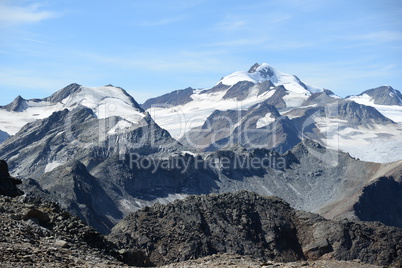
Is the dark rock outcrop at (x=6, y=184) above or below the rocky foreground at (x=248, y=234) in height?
above

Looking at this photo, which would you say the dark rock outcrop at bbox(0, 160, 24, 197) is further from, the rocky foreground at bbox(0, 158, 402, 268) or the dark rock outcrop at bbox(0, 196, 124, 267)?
the rocky foreground at bbox(0, 158, 402, 268)

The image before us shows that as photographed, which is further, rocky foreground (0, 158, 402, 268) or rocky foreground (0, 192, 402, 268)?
rocky foreground (0, 158, 402, 268)

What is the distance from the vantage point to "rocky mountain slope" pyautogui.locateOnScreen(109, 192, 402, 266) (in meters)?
88.0

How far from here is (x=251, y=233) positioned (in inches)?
3723

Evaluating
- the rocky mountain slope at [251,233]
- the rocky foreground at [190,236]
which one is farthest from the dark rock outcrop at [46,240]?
→ the rocky mountain slope at [251,233]

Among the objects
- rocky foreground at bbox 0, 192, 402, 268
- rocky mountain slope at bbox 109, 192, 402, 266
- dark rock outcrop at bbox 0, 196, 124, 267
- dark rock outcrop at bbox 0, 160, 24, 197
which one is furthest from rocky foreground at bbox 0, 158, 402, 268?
dark rock outcrop at bbox 0, 196, 124, 267

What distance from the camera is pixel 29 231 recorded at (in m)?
25.8

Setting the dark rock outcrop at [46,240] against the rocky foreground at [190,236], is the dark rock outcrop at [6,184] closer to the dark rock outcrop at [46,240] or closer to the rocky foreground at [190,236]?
the rocky foreground at [190,236]

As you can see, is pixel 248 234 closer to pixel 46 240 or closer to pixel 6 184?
pixel 6 184

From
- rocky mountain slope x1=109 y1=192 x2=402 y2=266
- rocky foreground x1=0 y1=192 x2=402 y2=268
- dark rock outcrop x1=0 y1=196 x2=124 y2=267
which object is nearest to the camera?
dark rock outcrop x1=0 y1=196 x2=124 y2=267

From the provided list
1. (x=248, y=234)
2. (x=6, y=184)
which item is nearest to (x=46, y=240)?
(x=6, y=184)

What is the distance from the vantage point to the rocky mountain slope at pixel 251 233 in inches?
3465

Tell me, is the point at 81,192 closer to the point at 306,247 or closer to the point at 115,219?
the point at 115,219

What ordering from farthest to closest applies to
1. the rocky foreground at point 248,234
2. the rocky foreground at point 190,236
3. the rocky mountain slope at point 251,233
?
the rocky mountain slope at point 251,233
the rocky foreground at point 248,234
the rocky foreground at point 190,236
